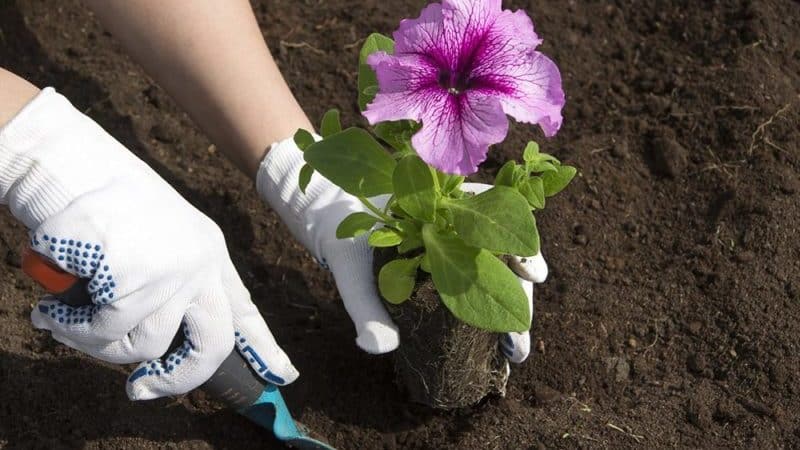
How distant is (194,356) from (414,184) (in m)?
0.58

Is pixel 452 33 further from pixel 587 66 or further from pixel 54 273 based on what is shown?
pixel 587 66

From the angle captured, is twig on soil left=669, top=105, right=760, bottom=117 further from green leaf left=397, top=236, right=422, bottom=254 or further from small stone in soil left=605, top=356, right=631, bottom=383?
green leaf left=397, top=236, right=422, bottom=254

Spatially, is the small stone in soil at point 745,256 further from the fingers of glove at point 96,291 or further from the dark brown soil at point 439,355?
the fingers of glove at point 96,291

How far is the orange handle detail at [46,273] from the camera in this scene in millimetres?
1417

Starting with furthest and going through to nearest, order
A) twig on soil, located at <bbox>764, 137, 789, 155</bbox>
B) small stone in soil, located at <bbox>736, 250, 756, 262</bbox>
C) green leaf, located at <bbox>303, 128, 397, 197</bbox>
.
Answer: twig on soil, located at <bbox>764, 137, 789, 155</bbox>
small stone in soil, located at <bbox>736, 250, 756, 262</bbox>
green leaf, located at <bbox>303, 128, 397, 197</bbox>

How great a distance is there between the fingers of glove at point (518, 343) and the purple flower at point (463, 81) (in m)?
0.62

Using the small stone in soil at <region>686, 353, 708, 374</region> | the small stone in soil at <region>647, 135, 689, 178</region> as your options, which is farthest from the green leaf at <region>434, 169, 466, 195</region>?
the small stone in soil at <region>647, 135, 689, 178</region>

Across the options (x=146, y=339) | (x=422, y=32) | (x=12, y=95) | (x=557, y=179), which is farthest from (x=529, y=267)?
(x=12, y=95)

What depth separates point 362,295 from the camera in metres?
1.74

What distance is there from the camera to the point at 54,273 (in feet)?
4.71

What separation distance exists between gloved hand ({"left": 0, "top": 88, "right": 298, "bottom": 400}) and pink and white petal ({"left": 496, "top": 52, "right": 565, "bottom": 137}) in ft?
2.11

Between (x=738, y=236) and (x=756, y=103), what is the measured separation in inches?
15.4

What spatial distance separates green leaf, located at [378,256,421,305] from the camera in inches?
60.0

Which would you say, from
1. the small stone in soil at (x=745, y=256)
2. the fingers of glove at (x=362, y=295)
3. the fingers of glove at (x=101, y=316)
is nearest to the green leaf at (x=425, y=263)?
the fingers of glove at (x=362, y=295)
